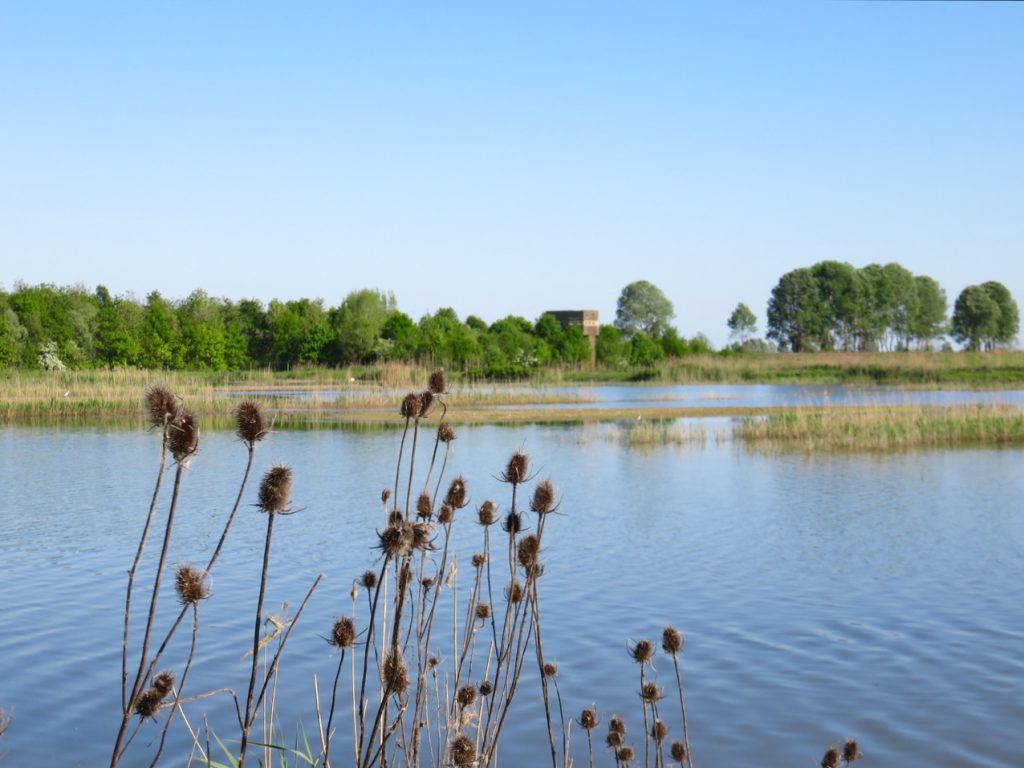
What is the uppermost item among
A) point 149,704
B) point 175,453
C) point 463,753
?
point 175,453

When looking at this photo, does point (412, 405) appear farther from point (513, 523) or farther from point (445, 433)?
point (513, 523)

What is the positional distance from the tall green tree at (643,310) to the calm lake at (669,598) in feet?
304

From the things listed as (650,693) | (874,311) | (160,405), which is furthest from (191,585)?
(874,311)

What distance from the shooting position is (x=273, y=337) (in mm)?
76875

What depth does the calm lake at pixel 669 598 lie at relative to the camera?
7.08 m

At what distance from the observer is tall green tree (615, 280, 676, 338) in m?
114

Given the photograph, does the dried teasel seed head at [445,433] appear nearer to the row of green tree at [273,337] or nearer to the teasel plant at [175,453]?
the teasel plant at [175,453]

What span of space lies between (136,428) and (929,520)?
21.3 metres

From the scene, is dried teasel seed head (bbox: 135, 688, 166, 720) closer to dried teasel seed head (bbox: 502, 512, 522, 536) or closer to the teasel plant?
the teasel plant

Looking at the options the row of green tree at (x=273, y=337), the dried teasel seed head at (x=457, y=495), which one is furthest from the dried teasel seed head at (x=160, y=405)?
the row of green tree at (x=273, y=337)

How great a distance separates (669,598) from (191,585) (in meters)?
8.09

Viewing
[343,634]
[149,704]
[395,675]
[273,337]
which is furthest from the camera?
[273,337]

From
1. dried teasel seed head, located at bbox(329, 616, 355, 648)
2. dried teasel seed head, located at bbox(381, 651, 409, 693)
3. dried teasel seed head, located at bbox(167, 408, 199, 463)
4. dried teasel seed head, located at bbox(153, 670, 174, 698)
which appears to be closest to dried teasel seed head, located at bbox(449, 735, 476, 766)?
dried teasel seed head, located at bbox(381, 651, 409, 693)

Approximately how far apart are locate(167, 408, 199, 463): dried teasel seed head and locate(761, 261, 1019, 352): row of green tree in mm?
101478
